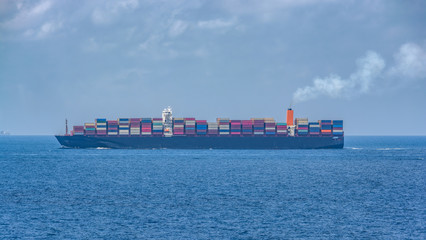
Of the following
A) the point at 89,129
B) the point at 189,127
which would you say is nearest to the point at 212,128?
the point at 189,127

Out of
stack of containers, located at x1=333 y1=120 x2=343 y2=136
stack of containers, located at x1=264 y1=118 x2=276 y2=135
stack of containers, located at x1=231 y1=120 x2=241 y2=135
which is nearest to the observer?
stack of containers, located at x1=231 y1=120 x2=241 y2=135

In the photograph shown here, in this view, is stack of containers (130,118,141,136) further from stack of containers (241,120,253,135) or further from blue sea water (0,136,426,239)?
blue sea water (0,136,426,239)

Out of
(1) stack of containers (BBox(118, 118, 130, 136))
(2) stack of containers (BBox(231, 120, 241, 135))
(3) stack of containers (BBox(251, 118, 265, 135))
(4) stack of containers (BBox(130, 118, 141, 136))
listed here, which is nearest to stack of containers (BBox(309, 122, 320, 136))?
(3) stack of containers (BBox(251, 118, 265, 135))

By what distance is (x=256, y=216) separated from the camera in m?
33.3

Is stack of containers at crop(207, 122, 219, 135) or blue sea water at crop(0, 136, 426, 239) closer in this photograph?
blue sea water at crop(0, 136, 426, 239)

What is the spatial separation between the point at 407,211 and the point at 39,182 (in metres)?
35.6

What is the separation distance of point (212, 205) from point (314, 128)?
2929 inches

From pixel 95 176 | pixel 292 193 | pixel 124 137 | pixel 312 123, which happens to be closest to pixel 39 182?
pixel 95 176

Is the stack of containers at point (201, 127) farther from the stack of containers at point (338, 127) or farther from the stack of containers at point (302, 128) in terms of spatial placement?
the stack of containers at point (338, 127)

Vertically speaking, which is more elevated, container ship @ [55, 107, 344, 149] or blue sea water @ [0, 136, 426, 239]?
container ship @ [55, 107, 344, 149]

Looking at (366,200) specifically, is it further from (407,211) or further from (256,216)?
(256,216)

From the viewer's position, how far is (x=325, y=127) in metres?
109

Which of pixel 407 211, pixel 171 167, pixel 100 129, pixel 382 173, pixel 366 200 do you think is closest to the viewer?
pixel 407 211

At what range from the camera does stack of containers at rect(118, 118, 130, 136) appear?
106 metres
